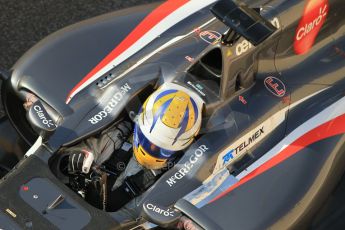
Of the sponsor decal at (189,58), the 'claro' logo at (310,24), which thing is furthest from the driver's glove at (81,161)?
the 'claro' logo at (310,24)

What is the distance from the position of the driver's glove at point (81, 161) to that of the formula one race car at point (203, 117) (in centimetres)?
6

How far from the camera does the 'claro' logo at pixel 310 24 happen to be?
468 cm

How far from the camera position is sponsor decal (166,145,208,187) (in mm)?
4285

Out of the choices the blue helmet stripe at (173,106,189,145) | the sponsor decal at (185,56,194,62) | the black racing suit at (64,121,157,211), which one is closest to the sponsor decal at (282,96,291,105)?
the sponsor decal at (185,56,194,62)

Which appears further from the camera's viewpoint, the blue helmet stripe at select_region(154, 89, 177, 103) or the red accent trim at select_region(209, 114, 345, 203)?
the red accent trim at select_region(209, 114, 345, 203)

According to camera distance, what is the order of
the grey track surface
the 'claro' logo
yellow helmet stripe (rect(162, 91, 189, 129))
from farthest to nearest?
1. the grey track surface
2. the 'claro' logo
3. yellow helmet stripe (rect(162, 91, 189, 129))

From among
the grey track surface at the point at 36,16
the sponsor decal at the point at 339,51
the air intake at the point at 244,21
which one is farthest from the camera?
the grey track surface at the point at 36,16

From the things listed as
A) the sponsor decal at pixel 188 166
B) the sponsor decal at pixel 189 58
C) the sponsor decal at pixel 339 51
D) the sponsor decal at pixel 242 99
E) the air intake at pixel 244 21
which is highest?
the air intake at pixel 244 21

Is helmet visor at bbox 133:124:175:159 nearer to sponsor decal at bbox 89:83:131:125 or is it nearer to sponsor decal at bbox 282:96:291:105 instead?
sponsor decal at bbox 89:83:131:125

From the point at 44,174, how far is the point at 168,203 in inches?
27.4

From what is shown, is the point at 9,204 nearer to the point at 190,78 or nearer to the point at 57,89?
the point at 57,89

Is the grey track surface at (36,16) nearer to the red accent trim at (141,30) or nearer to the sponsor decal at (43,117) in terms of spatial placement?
the red accent trim at (141,30)

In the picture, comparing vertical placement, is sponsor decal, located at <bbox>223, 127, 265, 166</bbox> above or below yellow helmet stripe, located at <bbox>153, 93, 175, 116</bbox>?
below

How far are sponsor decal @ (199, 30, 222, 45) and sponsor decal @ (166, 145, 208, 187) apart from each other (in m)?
0.76
